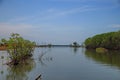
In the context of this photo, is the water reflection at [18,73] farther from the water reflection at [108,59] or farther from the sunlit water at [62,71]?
the water reflection at [108,59]

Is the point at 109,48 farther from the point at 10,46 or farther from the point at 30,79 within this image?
the point at 30,79

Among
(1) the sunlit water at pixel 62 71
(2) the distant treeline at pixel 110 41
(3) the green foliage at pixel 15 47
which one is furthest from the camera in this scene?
(2) the distant treeline at pixel 110 41

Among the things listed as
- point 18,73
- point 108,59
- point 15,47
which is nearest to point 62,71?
point 18,73

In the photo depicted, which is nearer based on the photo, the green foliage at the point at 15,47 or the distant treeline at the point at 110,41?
the green foliage at the point at 15,47

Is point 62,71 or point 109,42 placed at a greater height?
point 109,42

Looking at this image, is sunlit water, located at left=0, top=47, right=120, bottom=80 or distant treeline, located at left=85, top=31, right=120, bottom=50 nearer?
sunlit water, located at left=0, top=47, right=120, bottom=80

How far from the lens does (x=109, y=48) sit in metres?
78.6

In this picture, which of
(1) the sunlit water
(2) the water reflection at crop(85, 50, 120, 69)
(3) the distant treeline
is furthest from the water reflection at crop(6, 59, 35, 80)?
(3) the distant treeline

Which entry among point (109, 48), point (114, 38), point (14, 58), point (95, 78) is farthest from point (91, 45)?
point (95, 78)

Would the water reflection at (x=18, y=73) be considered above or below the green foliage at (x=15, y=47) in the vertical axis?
below

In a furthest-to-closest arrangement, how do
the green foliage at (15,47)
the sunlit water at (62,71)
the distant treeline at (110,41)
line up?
Result: the distant treeline at (110,41), the green foliage at (15,47), the sunlit water at (62,71)

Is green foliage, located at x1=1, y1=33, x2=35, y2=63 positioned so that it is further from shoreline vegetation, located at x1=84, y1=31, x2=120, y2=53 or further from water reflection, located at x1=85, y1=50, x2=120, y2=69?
shoreline vegetation, located at x1=84, y1=31, x2=120, y2=53

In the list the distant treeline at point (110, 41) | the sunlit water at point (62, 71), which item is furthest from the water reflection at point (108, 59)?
the distant treeline at point (110, 41)

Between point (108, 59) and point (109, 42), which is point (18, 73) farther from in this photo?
point (109, 42)
